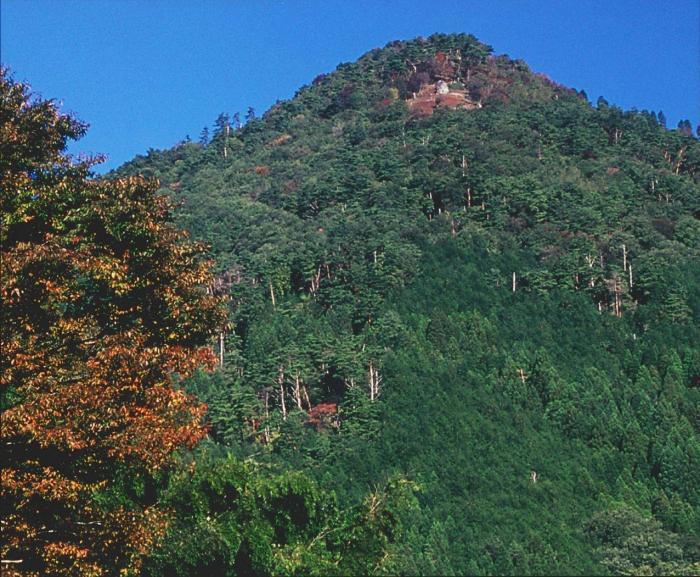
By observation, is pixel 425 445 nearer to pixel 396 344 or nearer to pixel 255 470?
pixel 396 344

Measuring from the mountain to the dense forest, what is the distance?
20 cm

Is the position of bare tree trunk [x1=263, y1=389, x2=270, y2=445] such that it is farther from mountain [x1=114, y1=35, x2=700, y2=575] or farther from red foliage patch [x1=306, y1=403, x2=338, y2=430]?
red foliage patch [x1=306, y1=403, x2=338, y2=430]

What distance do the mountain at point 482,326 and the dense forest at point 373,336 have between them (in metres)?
0.20

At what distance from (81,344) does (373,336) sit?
43.7 metres

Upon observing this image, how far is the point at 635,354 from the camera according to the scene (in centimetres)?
5281

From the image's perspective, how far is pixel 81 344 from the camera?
9812mm

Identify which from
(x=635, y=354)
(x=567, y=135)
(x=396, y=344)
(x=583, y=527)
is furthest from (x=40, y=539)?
(x=567, y=135)

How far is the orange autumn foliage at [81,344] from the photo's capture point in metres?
9.03

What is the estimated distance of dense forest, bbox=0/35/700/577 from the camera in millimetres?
9555

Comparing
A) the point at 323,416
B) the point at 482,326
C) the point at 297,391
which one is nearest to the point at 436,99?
the point at 482,326

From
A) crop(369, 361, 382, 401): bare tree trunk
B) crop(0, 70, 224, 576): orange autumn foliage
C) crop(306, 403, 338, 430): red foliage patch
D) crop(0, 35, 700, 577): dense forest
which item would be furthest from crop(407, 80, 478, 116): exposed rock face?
crop(0, 70, 224, 576): orange autumn foliage

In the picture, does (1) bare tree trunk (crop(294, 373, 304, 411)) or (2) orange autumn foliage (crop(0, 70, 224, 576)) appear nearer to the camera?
(2) orange autumn foliage (crop(0, 70, 224, 576))

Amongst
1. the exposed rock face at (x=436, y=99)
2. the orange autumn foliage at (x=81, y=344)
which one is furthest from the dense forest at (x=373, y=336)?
the exposed rock face at (x=436, y=99)

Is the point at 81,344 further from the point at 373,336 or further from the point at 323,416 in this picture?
the point at 373,336
